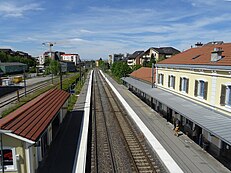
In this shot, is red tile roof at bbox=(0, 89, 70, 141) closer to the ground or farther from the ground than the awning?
farther from the ground

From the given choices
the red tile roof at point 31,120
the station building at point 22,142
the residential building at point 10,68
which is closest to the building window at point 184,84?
the red tile roof at point 31,120

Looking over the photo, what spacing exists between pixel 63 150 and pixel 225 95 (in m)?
11.6

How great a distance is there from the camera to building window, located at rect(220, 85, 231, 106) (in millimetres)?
14455

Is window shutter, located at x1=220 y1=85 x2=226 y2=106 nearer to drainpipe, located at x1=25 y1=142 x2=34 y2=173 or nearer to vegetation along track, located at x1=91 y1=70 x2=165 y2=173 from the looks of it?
A: vegetation along track, located at x1=91 y1=70 x2=165 y2=173

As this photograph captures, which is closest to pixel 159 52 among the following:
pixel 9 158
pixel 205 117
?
pixel 205 117

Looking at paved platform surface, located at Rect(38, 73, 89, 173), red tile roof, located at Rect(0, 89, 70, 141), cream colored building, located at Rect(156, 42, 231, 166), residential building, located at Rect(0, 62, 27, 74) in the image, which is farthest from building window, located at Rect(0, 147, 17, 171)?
residential building, located at Rect(0, 62, 27, 74)

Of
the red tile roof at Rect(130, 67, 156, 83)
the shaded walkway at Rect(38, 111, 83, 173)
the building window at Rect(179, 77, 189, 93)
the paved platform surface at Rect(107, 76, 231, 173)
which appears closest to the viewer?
the shaded walkway at Rect(38, 111, 83, 173)

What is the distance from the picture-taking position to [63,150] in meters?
14.7

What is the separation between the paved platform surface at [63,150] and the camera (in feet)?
40.3

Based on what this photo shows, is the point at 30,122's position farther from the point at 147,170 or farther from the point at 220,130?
the point at 220,130

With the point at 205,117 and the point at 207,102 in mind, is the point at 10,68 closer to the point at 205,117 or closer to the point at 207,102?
the point at 207,102

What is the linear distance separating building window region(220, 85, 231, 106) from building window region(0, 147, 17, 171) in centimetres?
1320

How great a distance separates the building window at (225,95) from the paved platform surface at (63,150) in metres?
10.7

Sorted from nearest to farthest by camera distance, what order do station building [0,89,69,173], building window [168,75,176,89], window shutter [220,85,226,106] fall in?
station building [0,89,69,173], window shutter [220,85,226,106], building window [168,75,176,89]
